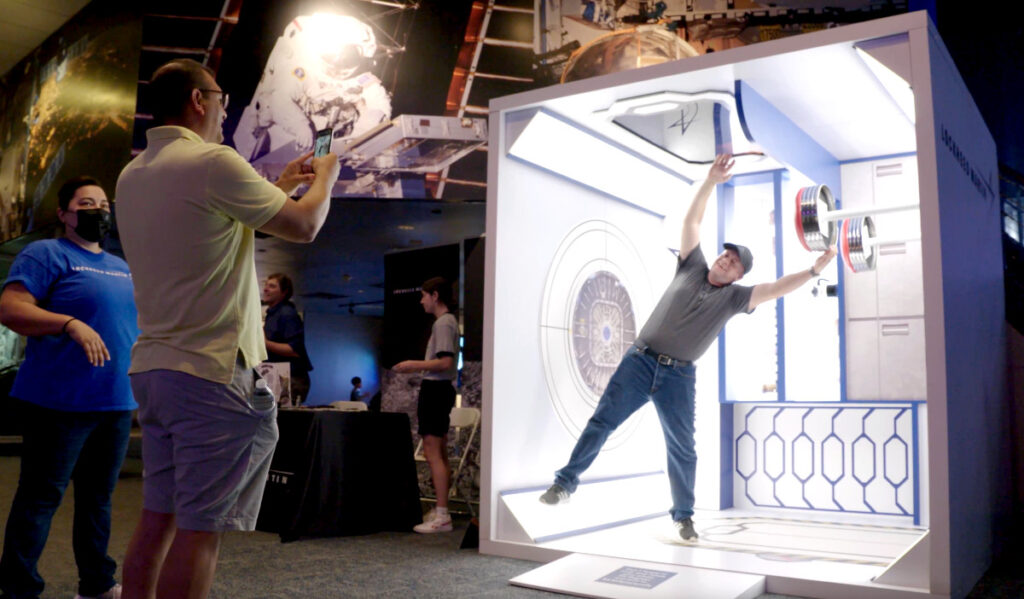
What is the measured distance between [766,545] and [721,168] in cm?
185

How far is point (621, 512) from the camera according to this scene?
463cm

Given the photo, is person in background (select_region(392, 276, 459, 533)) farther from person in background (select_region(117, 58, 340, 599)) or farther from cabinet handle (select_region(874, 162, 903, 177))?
person in background (select_region(117, 58, 340, 599))

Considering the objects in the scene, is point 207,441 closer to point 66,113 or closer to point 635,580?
point 635,580

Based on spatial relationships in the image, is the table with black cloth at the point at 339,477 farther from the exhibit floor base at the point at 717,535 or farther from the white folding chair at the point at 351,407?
the exhibit floor base at the point at 717,535

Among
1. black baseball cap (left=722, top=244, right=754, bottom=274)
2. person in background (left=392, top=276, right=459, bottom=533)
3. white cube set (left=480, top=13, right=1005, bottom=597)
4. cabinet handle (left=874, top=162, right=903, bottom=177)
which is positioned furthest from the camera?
cabinet handle (left=874, top=162, right=903, bottom=177)

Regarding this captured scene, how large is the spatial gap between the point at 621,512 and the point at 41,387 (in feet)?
10.1

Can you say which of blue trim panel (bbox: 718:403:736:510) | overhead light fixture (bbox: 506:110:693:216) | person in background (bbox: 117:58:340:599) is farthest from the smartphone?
blue trim panel (bbox: 718:403:736:510)

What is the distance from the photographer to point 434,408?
4902 mm

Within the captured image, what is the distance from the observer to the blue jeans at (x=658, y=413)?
401cm

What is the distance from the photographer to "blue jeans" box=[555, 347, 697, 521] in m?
4.01

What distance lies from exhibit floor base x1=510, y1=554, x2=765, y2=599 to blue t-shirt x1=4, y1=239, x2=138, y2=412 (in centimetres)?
165

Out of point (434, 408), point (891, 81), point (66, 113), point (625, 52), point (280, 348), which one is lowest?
point (434, 408)

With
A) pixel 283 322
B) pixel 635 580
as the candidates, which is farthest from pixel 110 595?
pixel 283 322

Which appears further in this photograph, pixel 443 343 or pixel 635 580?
pixel 443 343
